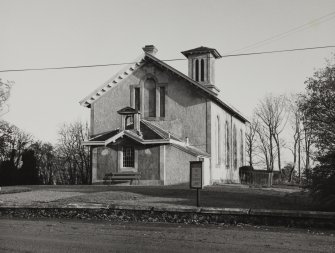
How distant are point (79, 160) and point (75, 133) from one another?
4682 millimetres

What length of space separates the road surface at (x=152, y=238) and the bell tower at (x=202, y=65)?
28.8 meters

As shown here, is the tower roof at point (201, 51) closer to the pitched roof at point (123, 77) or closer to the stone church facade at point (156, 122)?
the stone church facade at point (156, 122)

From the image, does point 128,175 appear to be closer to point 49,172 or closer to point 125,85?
point 125,85

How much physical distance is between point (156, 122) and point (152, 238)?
27.0 m

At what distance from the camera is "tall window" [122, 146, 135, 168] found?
35219mm

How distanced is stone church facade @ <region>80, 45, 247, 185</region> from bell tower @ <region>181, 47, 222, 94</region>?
85 mm

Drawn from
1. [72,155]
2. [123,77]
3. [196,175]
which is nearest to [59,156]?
[72,155]

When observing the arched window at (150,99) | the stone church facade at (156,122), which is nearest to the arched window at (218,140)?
the stone church facade at (156,122)

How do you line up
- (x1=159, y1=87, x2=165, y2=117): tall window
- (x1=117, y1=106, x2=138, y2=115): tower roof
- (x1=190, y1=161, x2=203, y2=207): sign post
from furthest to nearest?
(x1=159, y1=87, x2=165, y2=117): tall window → (x1=117, y1=106, x2=138, y2=115): tower roof → (x1=190, y1=161, x2=203, y2=207): sign post

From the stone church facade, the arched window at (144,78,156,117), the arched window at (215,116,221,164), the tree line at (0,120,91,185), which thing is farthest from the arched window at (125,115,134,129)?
the tree line at (0,120,91,185)

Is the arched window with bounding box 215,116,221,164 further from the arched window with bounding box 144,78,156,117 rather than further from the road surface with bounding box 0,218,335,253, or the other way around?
the road surface with bounding box 0,218,335,253

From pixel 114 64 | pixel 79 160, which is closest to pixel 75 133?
pixel 79 160

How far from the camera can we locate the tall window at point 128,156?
35.2 m

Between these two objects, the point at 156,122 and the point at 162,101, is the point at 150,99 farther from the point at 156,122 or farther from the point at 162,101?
the point at 156,122
